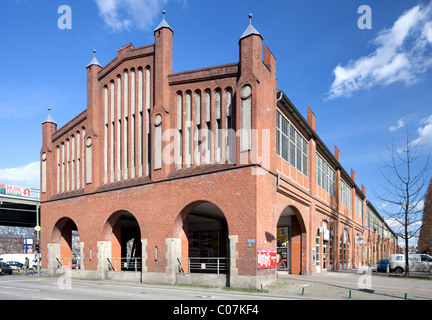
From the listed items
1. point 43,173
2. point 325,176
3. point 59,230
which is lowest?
point 59,230

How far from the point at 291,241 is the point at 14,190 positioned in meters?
Answer: 26.8

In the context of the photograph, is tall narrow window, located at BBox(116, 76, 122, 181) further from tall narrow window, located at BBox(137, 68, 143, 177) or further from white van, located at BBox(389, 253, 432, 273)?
white van, located at BBox(389, 253, 432, 273)

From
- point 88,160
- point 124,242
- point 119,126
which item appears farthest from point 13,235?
point 119,126

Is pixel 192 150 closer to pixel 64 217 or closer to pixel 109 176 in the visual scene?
pixel 109 176

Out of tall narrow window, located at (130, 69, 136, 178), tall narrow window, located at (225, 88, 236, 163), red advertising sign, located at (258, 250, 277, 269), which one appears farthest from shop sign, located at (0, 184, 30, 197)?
red advertising sign, located at (258, 250, 277, 269)

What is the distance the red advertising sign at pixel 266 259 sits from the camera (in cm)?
1986

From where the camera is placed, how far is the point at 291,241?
29.7m

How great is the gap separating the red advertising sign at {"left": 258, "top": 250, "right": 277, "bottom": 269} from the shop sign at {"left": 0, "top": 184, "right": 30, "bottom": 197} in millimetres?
27887

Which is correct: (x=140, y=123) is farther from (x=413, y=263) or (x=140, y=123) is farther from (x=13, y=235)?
(x=13, y=235)

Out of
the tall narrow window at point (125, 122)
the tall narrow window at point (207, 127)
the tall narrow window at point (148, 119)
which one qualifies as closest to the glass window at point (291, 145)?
the tall narrow window at point (207, 127)

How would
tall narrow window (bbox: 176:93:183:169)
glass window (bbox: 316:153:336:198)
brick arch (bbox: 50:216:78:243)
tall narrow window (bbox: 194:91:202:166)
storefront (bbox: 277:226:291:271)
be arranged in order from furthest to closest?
glass window (bbox: 316:153:336:198), brick arch (bbox: 50:216:78:243), storefront (bbox: 277:226:291:271), tall narrow window (bbox: 176:93:183:169), tall narrow window (bbox: 194:91:202:166)

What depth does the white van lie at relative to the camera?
116 feet
